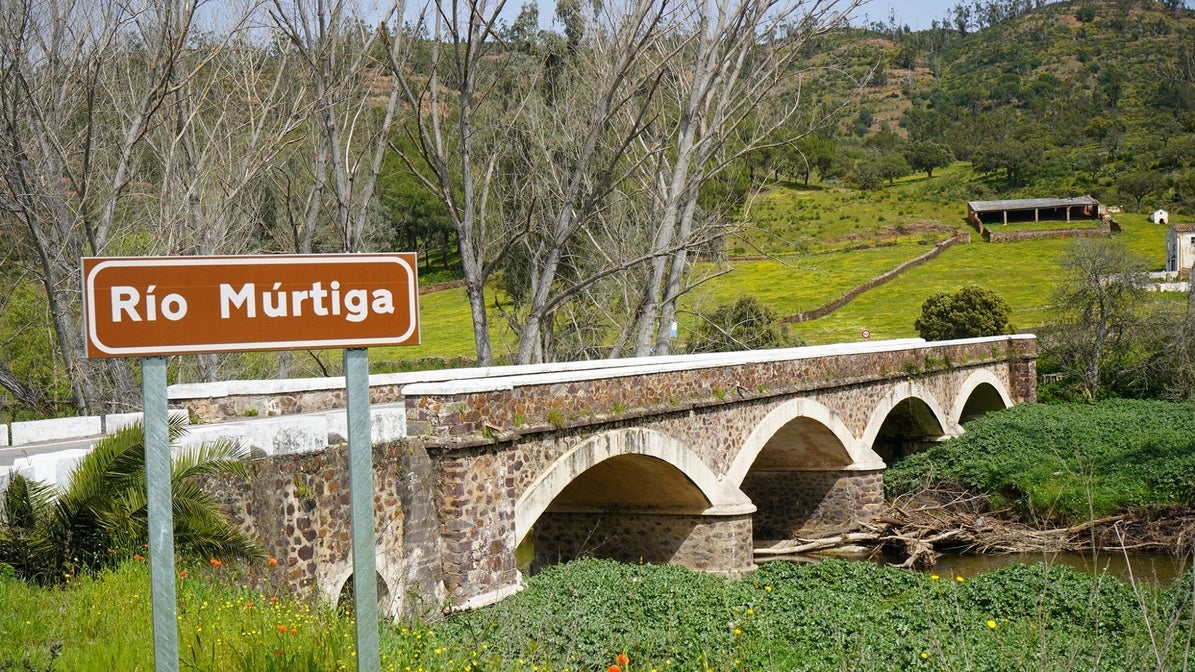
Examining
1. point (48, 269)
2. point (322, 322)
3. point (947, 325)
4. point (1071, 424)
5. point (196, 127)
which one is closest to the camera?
point (322, 322)

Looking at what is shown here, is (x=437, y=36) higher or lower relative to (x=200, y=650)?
higher

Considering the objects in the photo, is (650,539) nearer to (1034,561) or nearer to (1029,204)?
(1034,561)

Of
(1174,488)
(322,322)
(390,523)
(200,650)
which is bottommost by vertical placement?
(1174,488)

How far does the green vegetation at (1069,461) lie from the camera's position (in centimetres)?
2050

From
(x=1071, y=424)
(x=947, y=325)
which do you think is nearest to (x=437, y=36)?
(x=1071, y=424)

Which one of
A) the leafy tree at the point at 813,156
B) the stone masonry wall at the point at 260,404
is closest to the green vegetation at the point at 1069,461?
the stone masonry wall at the point at 260,404

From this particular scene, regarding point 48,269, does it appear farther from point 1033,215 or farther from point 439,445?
point 1033,215

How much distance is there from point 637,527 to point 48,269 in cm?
836

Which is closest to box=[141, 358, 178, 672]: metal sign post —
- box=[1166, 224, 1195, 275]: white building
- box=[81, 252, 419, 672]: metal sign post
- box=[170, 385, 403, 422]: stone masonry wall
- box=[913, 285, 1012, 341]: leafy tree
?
box=[81, 252, 419, 672]: metal sign post

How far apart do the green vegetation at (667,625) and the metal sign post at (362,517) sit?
1017 millimetres

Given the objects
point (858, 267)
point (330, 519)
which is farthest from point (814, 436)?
point (858, 267)

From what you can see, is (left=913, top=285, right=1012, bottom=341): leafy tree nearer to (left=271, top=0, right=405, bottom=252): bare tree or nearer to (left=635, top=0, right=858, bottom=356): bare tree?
(left=635, top=0, right=858, bottom=356): bare tree

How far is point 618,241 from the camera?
72.6ft

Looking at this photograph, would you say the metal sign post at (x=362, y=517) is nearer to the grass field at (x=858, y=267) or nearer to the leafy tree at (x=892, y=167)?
the grass field at (x=858, y=267)
